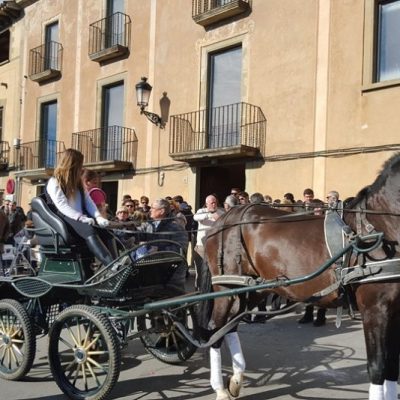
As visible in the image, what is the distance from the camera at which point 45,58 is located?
65.0ft

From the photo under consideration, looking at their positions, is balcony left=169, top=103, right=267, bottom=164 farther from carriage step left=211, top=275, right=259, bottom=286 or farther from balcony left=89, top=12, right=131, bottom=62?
carriage step left=211, top=275, right=259, bottom=286

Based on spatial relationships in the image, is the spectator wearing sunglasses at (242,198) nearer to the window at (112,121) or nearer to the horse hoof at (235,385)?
the horse hoof at (235,385)

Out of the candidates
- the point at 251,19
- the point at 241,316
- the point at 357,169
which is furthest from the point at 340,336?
the point at 251,19

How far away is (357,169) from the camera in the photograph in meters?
10.6

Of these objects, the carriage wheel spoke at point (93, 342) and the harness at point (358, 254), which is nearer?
the harness at point (358, 254)

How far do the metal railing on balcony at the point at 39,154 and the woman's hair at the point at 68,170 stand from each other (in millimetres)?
14287

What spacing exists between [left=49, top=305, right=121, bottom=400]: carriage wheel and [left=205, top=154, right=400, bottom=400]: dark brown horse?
90 cm

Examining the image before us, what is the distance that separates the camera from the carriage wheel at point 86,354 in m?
4.30

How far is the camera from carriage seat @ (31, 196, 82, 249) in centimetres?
492

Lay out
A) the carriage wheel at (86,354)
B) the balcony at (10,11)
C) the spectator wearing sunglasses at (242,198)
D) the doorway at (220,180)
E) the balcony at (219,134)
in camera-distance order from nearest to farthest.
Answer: the carriage wheel at (86,354)
the spectator wearing sunglasses at (242,198)
the balcony at (219,134)
the doorway at (220,180)
the balcony at (10,11)

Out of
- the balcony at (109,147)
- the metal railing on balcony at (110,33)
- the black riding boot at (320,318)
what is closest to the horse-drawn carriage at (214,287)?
the black riding boot at (320,318)

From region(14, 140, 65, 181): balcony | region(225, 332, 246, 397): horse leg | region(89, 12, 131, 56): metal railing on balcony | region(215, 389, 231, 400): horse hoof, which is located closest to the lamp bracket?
region(89, 12, 131, 56): metal railing on balcony

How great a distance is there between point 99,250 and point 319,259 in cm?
202

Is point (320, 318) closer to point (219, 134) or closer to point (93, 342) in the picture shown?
point (93, 342)
